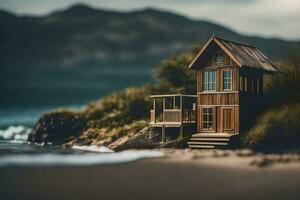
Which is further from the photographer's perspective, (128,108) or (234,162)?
(128,108)

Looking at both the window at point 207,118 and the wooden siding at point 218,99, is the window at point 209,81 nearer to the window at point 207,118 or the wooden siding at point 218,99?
the wooden siding at point 218,99

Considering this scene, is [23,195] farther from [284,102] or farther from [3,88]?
[3,88]

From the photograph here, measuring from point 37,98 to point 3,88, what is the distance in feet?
15.0

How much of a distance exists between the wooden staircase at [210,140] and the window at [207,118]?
2.17 ft

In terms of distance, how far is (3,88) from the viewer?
7325 cm

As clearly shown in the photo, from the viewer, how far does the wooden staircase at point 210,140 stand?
26.9 meters

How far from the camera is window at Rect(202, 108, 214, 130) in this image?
28.7 meters

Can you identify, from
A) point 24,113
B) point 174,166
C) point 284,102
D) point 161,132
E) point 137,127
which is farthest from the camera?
point 24,113

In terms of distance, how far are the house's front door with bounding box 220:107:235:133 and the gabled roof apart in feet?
7.88

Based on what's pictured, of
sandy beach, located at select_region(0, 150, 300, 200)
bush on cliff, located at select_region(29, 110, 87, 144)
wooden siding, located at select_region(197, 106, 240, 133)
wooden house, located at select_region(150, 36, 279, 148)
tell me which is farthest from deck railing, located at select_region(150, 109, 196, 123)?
bush on cliff, located at select_region(29, 110, 87, 144)

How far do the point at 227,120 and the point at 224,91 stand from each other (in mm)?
1458

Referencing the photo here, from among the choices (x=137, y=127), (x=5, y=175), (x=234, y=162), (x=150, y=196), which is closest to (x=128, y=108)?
(x=137, y=127)

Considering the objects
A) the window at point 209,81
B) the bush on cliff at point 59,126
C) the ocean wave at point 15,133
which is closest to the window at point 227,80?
the window at point 209,81

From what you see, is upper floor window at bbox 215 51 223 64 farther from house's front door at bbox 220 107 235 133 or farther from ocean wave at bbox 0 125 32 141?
ocean wave at bbox 0 125 32 141
